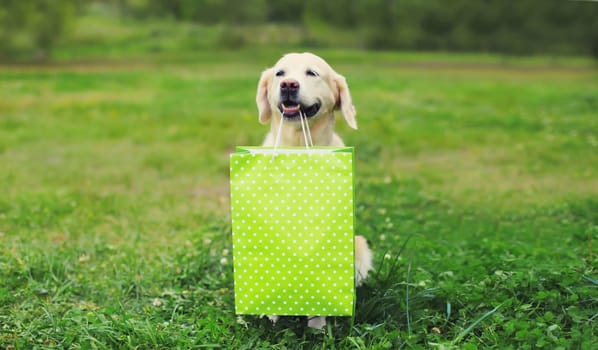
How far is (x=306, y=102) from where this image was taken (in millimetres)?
3010

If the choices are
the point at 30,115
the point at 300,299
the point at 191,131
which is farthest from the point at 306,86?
the point at 30,115

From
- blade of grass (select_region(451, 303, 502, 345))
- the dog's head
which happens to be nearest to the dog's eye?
the dog's head

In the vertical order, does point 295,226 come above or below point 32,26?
below

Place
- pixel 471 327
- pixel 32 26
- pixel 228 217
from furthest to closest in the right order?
pixel 32 26 → pixel 228 217 → pixel 471 327

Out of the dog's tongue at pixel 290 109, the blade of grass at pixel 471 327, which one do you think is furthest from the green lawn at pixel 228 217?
the dog's tongue at pixel 290 109

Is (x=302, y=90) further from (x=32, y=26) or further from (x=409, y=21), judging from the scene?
(x=409, y=21)

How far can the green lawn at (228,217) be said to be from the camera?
115 inches

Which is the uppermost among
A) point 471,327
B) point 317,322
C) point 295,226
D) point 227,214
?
point 295,226

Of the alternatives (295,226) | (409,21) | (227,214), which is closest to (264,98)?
(295,226)

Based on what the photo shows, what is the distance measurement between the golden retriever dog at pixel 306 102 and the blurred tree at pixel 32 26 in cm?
1028

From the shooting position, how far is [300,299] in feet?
8.95

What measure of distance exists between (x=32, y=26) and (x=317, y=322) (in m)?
11.3

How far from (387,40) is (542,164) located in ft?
27.3

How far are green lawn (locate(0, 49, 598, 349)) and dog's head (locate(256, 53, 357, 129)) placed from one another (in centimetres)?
77
